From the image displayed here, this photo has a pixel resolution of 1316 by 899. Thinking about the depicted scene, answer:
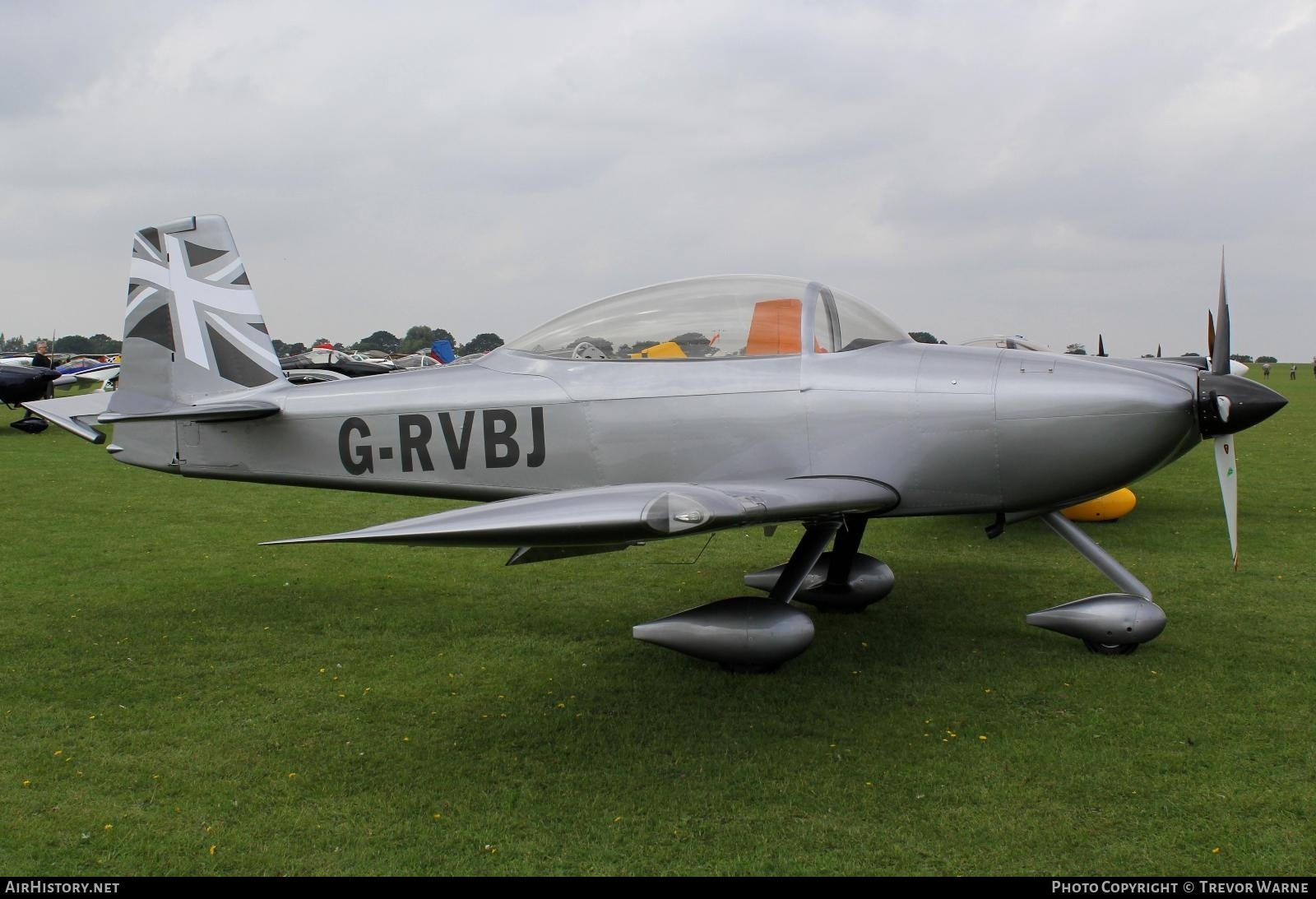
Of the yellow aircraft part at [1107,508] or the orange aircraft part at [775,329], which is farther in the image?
the yellow aircraft part at [1107,508]

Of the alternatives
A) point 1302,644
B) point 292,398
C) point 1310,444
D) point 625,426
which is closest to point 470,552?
point 292,398

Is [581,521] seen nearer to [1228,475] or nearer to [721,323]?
[721,323]

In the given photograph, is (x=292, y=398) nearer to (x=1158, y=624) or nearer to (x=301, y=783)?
(x=301, y=783)

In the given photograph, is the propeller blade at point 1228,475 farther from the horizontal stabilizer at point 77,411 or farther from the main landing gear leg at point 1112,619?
the horizontal stabilizer at point 77,411

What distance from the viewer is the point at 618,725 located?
4.08 meters

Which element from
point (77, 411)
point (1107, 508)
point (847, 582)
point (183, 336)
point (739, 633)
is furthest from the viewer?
point (1107, 508)

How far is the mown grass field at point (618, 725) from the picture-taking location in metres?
3.05

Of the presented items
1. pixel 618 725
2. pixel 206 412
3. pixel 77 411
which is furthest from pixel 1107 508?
pixel 77 411

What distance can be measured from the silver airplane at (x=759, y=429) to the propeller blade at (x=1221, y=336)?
0.05 feet

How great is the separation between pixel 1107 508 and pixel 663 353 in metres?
5.46

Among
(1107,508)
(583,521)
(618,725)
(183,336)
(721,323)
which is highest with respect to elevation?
(183,336)

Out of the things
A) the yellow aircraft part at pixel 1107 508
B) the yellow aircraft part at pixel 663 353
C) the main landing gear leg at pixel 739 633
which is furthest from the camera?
the yellow aircraft part at pixel 1107 508

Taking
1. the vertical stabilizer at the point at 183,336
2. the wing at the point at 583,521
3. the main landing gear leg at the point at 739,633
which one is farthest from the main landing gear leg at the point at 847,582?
the vertical stabilizer at the point at 183,336

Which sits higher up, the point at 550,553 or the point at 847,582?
the point at 550,553
